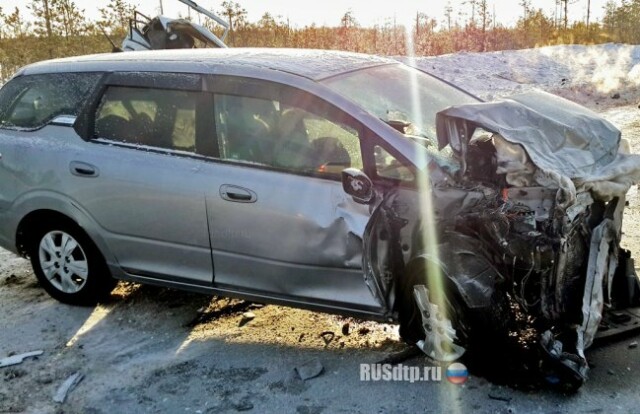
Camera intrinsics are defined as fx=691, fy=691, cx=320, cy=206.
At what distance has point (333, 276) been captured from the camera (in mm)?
3857

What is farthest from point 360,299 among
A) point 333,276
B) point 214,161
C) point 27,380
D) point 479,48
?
point 479,48

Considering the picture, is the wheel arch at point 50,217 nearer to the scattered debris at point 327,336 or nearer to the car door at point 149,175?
the car door at point 149,175

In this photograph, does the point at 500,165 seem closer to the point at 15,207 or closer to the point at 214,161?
the point at 214,161

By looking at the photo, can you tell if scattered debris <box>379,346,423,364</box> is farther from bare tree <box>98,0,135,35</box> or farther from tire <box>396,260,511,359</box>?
bare tree <box>98,0,135,35</box>

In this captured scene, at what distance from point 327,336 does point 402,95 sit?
1584mm

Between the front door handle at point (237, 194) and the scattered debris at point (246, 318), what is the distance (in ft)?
3.26

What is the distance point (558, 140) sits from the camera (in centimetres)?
374

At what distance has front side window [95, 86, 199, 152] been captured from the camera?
430cm

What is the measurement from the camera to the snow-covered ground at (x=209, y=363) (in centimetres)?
354

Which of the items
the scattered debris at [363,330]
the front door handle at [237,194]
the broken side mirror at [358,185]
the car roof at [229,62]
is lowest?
the scattered debris at [363,330]

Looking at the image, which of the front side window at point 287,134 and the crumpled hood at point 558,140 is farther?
the front side window at point 287,134

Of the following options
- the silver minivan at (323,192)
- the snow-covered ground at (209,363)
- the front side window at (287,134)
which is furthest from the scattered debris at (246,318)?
the front side window at (287,134)

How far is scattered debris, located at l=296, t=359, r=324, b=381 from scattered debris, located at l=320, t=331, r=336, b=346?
0.28 metres

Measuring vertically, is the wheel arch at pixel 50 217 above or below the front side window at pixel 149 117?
below
